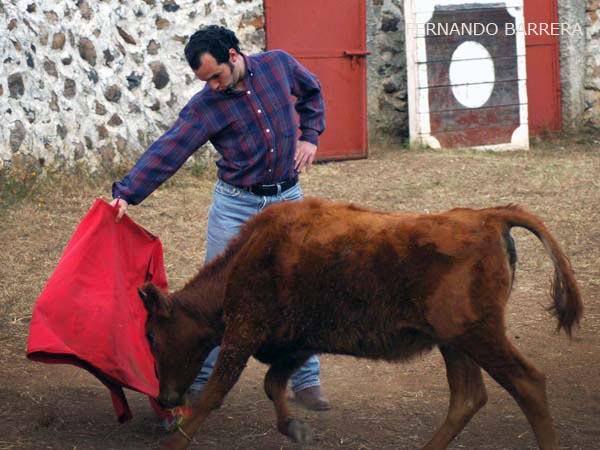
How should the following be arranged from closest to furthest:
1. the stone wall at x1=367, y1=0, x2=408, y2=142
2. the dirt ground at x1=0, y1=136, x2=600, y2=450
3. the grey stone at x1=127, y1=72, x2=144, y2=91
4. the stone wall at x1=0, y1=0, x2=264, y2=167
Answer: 1. the dirt ground at x1=0, y1=136, x2=600, y2=450
2. the stone wall at x1=0, y1=0, x2=264, y2=167
3. the grey stone at x1=127, y1=72, x2=144, y2=91
4. the stone wall at x1=367, y1=0, x2=408, y2=142

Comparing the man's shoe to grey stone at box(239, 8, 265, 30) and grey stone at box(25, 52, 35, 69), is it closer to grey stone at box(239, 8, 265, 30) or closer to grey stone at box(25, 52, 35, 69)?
grey stone at box(25, 52, 35, 69)

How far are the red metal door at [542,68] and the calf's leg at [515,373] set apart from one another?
29.9 ft

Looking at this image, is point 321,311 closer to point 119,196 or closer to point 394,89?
point 119,196

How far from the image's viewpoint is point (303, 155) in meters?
4.78

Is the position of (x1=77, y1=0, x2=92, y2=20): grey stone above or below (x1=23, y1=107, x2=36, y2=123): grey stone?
above

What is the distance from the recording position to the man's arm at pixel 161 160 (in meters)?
4.49

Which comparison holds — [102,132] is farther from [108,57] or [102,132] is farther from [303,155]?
[303,155]

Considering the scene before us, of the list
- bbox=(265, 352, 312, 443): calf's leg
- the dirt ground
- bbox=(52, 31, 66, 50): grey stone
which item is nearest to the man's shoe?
the dirt ground

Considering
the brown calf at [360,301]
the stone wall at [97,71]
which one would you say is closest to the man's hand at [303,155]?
the brown calf at [360,301]

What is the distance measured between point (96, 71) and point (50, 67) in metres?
0.49

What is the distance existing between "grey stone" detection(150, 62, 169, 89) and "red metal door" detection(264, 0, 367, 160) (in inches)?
55.2

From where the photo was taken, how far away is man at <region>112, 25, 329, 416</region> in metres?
4.49

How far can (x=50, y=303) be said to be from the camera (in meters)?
4.22

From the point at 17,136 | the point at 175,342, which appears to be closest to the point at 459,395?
the point at 175,342
